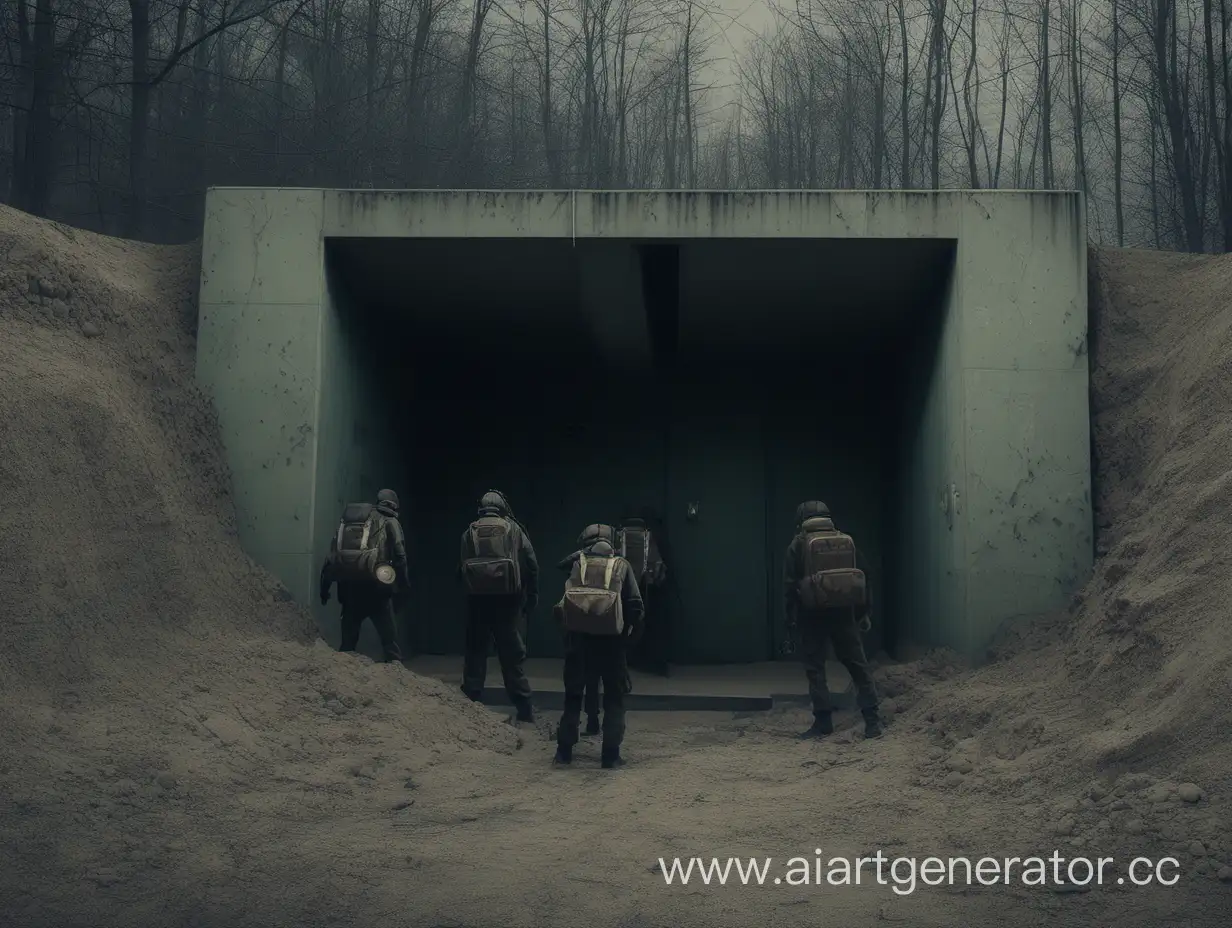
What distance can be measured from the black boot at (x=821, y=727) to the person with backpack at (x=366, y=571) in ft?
11.3

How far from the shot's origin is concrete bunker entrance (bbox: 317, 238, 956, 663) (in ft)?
39.5

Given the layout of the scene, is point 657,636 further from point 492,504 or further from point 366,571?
point 366,571

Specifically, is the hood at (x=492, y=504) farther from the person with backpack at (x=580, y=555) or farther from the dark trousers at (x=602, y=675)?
the dark trousers at (x=602, y=675)

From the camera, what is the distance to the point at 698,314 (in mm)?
11820

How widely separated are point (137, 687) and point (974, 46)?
16550mm

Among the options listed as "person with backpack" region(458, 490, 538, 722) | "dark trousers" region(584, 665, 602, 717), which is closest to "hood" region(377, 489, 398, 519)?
"person with backpack" region(458, 490, 538, 722)

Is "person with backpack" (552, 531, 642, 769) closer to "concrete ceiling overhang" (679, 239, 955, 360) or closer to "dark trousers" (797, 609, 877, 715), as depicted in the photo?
"dark trousers" (797, 609, 877, 715)

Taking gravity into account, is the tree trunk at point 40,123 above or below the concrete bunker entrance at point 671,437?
above

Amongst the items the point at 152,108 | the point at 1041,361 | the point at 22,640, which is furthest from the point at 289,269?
the point at 152,108

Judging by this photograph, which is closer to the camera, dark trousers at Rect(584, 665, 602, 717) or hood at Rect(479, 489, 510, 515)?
dark trousers at Rect(584, 665, 602, 717)

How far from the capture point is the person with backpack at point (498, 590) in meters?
8.60

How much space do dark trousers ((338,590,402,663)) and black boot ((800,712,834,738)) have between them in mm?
3411

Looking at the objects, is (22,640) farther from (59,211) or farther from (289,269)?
(59,211)

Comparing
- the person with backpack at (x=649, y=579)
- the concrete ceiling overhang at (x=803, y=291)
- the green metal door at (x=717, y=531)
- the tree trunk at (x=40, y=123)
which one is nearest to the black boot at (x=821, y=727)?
the person with backpack at (x=649, y=579)
